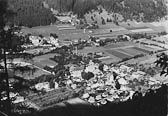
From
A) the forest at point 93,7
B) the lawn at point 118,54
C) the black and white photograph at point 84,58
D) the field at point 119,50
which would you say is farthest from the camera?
the forest at point 93,7

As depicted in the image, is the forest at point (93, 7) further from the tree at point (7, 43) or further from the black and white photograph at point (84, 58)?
the tree at point (7, 43)

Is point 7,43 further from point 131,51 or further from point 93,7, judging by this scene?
point 93,7

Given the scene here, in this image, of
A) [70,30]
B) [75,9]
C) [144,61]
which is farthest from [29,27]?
[144,61]

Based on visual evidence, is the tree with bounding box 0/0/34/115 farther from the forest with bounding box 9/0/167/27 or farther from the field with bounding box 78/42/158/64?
the forest with bounding box 9/0/167/27

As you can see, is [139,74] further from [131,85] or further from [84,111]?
[84,111]

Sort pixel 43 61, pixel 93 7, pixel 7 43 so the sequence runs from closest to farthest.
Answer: pixel 7 43 → pixel 43 61 → pixel 93 7

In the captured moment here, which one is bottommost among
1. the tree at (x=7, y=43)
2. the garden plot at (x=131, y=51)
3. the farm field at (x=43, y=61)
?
the farm field at (x=43, y=61)

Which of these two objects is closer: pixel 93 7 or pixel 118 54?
pixel 118 54

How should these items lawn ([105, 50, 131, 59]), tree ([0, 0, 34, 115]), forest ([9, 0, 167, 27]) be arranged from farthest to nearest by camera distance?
forest ([9, 0, 167, 27]) → lawn ([105, 50, 131, 59]) → tree ([0, 0, 34, 115])

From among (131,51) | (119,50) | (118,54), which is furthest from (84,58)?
(131,51)

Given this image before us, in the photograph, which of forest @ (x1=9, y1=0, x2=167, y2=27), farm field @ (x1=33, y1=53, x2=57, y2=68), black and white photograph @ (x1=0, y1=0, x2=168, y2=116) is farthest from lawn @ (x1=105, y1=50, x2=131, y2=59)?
forest @ (x1=9, y1=0, x2=167, y2=27)

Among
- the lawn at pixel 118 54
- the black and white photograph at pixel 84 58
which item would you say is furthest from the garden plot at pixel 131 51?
the lawn at pixel 118 54
